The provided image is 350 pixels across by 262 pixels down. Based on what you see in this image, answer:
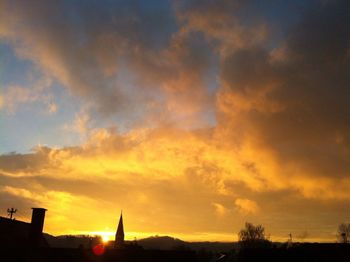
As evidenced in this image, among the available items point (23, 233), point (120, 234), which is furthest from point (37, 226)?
point (120, 234)

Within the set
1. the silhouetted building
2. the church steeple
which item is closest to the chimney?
the silhouetted building

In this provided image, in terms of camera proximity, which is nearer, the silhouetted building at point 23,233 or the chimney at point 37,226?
the chimney at point 37,226

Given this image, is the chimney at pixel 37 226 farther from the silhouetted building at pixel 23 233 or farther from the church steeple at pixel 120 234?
the church steeple at pixel 120 234

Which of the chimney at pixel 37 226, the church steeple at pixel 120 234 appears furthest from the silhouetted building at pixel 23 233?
the church steeple at pixel 120 234

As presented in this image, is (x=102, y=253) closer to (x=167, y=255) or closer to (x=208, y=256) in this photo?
(x=167, y=255)

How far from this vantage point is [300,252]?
1585 inches

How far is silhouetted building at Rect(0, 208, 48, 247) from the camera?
127 ft

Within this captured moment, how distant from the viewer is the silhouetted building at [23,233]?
38.7 metres

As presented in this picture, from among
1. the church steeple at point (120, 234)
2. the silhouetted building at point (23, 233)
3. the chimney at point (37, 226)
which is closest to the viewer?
the chimney at point (37, 226)

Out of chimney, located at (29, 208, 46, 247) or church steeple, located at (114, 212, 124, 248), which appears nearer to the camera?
chimney, located at (29, 208, 46, 247)

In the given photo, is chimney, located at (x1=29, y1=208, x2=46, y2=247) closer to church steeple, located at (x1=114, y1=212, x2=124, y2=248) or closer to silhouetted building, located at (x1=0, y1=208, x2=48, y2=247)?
silhouetted building, located at (x1=0, y1=208, x2=48, y2=247)

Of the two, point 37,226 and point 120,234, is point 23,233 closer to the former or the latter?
point 37,226

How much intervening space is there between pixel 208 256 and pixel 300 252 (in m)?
54.7

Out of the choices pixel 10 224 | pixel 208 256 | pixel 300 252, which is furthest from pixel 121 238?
pixel 300 252
